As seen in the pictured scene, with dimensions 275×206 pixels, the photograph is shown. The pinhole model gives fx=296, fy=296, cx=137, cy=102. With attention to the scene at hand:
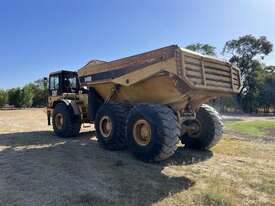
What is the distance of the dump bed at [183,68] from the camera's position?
644 cm

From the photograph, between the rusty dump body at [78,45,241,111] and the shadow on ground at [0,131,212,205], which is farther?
the rusty dump body at [78,45,241,111]

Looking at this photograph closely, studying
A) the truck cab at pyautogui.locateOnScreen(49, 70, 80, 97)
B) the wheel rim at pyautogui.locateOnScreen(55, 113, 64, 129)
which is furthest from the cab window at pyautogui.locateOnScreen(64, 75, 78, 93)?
the wheel rim at pyautogui.locateOnScreen(55, 113, 64, 129)

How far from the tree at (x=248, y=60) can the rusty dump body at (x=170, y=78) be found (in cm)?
5100

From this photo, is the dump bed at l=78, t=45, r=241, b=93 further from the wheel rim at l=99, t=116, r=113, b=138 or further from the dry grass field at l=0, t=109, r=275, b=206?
the dry grass field at l=0, t=109, r=275, b=206

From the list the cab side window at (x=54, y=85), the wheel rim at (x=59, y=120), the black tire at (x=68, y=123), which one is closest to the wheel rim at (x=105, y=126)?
the black tire at (x=68, y=123)

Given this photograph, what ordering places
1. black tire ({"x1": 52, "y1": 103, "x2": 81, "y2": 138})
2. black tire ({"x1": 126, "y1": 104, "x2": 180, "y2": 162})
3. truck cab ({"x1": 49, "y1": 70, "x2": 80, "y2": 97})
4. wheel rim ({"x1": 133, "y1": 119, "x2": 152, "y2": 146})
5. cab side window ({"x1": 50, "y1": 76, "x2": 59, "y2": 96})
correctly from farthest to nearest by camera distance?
cab side window ({"x1": 50, "y1": 76, "x2": 59, "y2": 96})
truck cab ({"x1": 49, "y1": 70, "x2": 80, "y2": 97})
black tire ({"x1": 52, "y1": 103, "x2": 81, "y2": 138})
wheel rim ({"x1": 133, "y1": 119, "x2": 152, "y2": 146})
black tire ({"x1": 126, "y1": 104, "x2": 180, "y2": 162})

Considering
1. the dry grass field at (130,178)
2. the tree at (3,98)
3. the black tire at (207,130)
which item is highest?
the tree at (3,98)

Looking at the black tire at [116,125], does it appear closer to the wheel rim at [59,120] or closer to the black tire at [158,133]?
the black tire at [158,133]

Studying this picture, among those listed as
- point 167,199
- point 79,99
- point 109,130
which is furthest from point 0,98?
point 167,199

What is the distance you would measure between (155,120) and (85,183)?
2.08 m

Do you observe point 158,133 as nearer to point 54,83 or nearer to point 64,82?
point 64,82

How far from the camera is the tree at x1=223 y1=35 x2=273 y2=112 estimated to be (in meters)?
55.8

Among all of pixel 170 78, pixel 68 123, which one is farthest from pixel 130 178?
pixel 68 123

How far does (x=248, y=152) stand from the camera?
8648 mm
